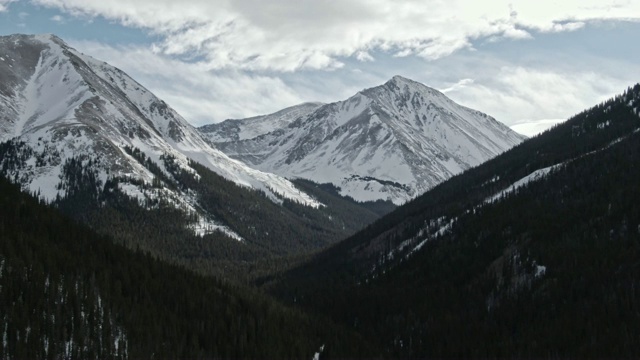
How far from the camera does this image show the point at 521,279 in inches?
5310

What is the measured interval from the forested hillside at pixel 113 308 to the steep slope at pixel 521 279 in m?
20.0

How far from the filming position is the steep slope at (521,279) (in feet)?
358

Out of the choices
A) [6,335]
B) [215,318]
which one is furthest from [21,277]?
[215,318]

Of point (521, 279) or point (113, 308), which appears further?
point (521, 279)

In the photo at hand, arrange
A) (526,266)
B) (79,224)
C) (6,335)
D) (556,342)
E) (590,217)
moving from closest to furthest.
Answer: (6,335), (556,342), (79,224), (526,266), (590,217)

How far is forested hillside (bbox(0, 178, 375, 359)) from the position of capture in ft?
276

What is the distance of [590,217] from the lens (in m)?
146

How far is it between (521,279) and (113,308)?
8794 cm

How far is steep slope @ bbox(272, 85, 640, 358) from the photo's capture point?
109062 mm

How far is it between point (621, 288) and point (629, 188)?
1711 inches

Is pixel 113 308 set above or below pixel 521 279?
below

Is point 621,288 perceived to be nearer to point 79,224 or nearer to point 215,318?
point 215,318

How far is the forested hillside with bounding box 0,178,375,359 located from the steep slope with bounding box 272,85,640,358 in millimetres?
19973

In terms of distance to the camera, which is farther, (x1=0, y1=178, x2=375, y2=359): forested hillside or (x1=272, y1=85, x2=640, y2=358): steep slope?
(x1=272, y1=85, x2=640, y2=358): steep slope
